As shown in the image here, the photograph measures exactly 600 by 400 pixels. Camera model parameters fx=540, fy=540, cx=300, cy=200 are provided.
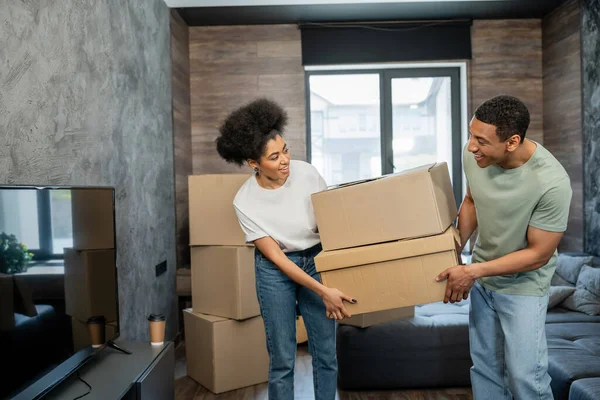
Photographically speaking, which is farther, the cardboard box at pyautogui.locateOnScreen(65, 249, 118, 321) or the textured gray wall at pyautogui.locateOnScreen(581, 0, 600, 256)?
the textured gray wall at pyautogui.locateOnScreen(581, 0, 600, 256)

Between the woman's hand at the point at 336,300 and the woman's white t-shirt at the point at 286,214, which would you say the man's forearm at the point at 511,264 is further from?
the woman's white t-shirt at the point at 286,214

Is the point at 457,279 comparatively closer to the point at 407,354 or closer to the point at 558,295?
the point at 407,354

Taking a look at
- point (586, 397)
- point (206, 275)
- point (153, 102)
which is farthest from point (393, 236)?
point (153, 102)

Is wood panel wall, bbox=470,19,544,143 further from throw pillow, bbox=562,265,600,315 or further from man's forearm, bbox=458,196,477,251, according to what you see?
man's forearm, bbox=458,196,477,251

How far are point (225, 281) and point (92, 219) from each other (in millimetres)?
1019

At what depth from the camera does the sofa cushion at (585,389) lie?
5.90ft

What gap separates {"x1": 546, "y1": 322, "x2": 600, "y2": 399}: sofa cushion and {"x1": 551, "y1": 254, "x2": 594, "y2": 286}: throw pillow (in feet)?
1.66

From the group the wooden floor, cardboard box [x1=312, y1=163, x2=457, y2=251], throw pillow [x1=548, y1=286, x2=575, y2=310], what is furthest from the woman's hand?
throw pillow [x1=548, y1=286, x2=575, y2=310]

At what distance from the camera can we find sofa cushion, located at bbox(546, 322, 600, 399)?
2.01m

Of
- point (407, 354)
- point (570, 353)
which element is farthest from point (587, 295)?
point (407, 354)

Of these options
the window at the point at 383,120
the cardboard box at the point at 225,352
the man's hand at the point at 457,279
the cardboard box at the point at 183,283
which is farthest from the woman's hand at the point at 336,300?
the window at the point at 383,120

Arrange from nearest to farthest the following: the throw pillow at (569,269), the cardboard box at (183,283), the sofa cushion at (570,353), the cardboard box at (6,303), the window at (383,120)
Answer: the cardboard box at (6,303), the sofa cushion at (570,353), the throw pillow at (569,269), the cardboard box at (183,283), the window at (383,120)

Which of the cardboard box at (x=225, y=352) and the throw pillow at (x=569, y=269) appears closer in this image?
the cardboard box at (x=225, y=352)

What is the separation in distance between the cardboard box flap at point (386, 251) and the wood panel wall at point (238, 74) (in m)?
2.75
